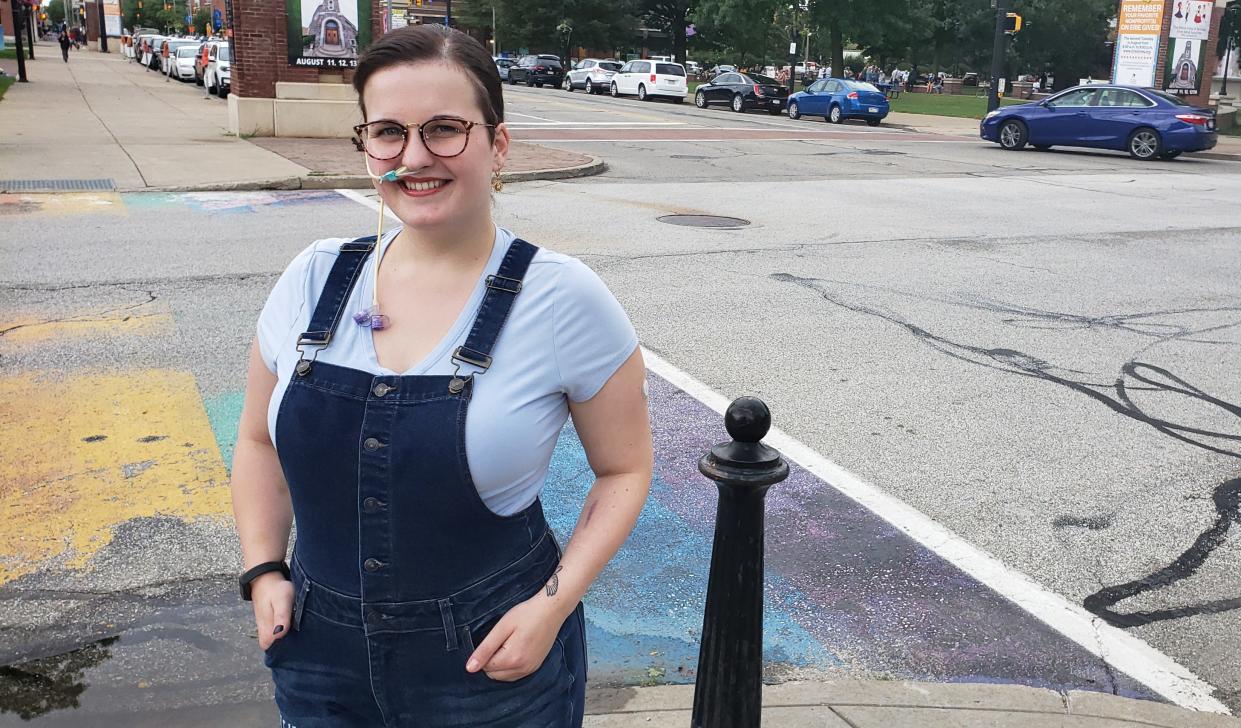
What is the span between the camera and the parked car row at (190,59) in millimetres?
32375

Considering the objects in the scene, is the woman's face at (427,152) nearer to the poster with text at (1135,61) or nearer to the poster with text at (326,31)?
the poster with text at (326,31)

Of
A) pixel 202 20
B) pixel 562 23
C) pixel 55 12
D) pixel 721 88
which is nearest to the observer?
pixel 721 88

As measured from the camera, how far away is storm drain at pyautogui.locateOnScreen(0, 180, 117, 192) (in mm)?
13062

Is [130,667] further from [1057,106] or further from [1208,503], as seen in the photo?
[1057,106]

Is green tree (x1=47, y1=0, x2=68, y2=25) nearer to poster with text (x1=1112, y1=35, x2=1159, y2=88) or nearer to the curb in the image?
poster with text (x1=1112, y1=35, x2=1159, y2=88)

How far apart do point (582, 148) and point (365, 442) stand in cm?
1987

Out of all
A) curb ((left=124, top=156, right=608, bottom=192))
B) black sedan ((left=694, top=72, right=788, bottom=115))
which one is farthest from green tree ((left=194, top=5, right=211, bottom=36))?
curb ((left=124, top=156, right=608, bottom=192))

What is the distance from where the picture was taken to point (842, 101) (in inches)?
1288

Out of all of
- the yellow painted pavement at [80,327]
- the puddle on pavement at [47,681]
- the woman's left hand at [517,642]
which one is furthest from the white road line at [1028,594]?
the yellow painted pavement at [80,327]

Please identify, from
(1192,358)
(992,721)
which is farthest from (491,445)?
(1192,358)

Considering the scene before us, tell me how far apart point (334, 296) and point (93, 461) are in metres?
3.66

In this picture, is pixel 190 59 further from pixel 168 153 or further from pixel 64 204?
pixel 64 204

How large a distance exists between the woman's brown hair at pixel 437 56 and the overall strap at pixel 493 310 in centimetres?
25

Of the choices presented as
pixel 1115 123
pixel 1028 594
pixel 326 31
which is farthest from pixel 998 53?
pixel 1028 594
